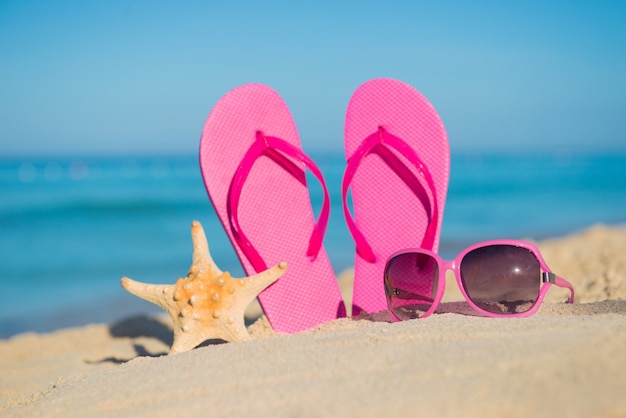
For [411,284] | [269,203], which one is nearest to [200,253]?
[269,203]

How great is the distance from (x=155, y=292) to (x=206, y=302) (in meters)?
0.20

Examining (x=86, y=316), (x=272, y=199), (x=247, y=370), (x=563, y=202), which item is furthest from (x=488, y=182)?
(x=247, y=370)

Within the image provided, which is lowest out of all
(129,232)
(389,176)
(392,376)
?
(392,376)

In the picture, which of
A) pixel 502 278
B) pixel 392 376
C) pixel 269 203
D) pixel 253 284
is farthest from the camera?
pixel 269 203

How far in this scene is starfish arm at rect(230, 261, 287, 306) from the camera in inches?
78.1

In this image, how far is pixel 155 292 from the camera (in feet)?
6.64

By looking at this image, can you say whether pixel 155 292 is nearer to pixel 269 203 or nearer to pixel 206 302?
pixel 206 302

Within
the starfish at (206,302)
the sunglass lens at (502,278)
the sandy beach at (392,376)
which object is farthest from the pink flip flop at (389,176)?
the sandy beach at (392,376)

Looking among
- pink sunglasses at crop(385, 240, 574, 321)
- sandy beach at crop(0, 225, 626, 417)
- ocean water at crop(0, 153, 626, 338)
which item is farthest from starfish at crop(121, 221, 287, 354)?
ocean water at crop(0, 153, 626, 338)

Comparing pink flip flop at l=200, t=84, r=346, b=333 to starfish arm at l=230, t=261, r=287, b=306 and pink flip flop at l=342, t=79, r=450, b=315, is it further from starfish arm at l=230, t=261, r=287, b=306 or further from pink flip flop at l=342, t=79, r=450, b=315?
starfish arm at l=230, t=261, r=287, b=306

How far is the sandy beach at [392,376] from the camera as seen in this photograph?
0.97 meters

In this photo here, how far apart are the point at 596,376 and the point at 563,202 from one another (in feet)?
41.3

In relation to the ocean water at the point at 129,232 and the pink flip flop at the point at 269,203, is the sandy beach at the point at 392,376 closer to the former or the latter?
the pink flip flop at the point at 269,203

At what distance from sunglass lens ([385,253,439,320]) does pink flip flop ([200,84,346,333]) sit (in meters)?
0.43
